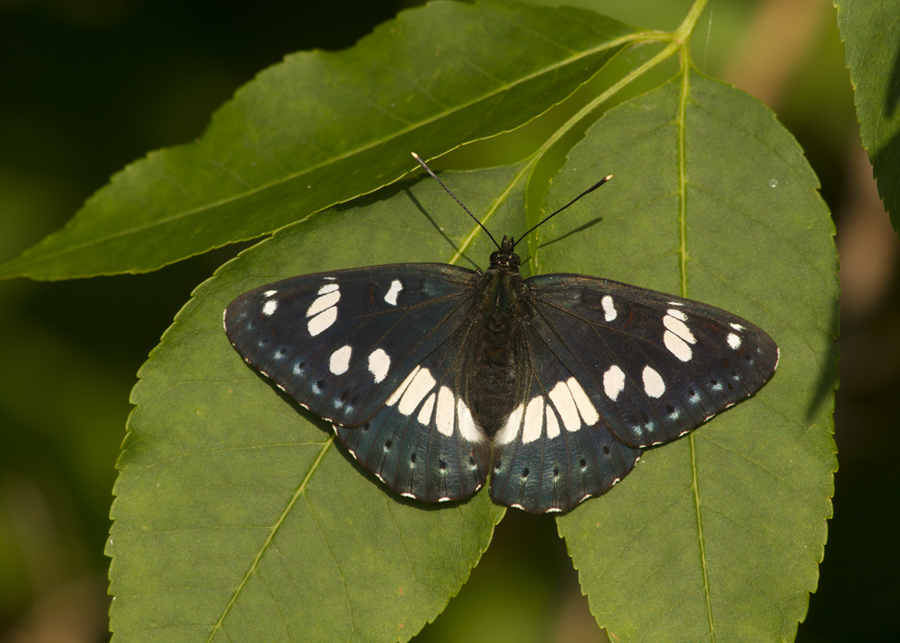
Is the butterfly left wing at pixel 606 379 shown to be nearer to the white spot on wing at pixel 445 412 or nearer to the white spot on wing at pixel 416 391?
the white spot on wing at pixel 445 412

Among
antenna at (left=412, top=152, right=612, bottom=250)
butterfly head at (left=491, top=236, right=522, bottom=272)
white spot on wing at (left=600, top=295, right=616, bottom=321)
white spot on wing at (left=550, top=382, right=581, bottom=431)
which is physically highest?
antenna at (left=412, top=152, right=612, bottom=250)

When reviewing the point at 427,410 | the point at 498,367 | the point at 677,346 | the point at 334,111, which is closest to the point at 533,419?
the point at 498,367

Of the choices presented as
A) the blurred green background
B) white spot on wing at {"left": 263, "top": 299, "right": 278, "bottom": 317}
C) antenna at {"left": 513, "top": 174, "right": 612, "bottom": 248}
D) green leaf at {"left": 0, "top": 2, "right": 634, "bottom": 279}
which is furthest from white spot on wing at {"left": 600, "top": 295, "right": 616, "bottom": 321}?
the blurred green background

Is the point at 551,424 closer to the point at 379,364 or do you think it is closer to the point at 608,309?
the point at 608,309

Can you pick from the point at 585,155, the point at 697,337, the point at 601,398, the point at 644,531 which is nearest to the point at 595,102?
the point at 585,155

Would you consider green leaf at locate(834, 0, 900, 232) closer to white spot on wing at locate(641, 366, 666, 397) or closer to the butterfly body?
the butterfly body

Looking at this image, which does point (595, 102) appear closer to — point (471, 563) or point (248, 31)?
point (471, 563)

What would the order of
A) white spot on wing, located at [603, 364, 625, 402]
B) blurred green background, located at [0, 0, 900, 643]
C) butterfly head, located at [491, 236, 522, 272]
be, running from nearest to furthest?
butterfly head, located at [491, 236, 522, 272] → white spot on wing, located at [603, 364, 625, 402] → blurred green background, located at [0, 0, 900, 643]
